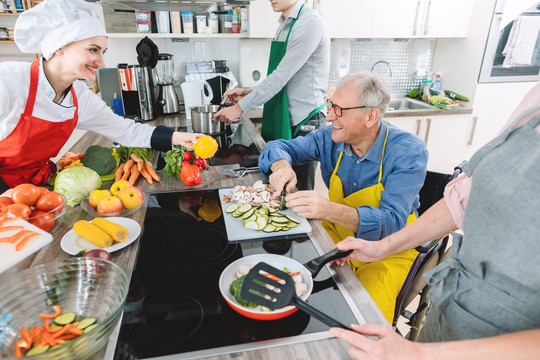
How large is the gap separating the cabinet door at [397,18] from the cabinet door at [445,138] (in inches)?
32.2

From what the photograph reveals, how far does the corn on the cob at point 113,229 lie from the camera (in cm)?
106

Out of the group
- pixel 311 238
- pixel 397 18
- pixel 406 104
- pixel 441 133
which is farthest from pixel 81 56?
pixel 406 104

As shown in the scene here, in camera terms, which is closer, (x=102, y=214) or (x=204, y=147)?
(x=102, y=214)

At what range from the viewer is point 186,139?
5.70 ft

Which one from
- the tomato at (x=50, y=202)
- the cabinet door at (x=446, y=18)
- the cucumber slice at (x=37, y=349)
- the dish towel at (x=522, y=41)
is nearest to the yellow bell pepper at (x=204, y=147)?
the tomato at (x=50, y=202)

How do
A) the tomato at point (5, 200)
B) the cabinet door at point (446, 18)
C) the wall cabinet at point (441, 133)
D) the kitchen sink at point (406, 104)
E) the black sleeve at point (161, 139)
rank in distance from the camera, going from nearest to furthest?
the tomato at point (5, 200) → the black sleeve at point (161, 139) → the cabinet door at point (446, 18) → the wall cabinet at point (441, 133) → the kitchen sink at point (406, 104)

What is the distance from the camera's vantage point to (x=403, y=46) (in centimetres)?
360

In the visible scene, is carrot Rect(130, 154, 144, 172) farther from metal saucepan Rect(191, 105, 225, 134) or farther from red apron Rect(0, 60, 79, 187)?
metal saucepan Rect(191, 105, 225, 134)

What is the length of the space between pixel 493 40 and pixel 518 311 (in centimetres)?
314

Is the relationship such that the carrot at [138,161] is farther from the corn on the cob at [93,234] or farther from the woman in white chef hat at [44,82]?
the corn on the cob at [93,234]

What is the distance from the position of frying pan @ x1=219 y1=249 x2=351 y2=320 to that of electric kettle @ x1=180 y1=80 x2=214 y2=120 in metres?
1.98

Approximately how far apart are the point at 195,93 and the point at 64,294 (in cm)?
221

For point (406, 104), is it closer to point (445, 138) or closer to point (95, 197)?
point (445, 138)

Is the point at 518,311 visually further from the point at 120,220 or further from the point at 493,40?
the point at 493,40
